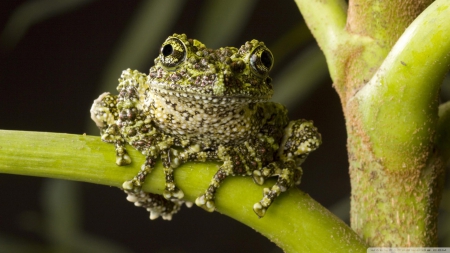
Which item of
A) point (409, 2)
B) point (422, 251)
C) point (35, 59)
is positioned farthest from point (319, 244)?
point (35, 59)

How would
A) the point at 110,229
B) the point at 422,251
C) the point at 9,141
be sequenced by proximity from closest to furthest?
the point at 9,141 → the point at 422,251 → the point at 110,229

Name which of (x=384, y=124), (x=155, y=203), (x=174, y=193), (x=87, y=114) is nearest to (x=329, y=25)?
(x=384, y=124)

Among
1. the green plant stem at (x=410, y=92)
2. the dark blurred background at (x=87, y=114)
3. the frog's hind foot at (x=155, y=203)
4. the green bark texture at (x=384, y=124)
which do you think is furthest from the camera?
the dark blurred background at (x=87, y=114)

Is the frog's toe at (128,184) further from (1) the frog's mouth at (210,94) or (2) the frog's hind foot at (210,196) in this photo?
(1) the frog's mouth at (210,94)

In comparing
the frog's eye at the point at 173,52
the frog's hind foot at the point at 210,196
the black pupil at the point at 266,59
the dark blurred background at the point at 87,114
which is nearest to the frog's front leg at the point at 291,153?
the frog's hind foot at the point at 210,196

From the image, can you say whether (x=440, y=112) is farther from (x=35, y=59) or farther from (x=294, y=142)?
(x=35, y=59)

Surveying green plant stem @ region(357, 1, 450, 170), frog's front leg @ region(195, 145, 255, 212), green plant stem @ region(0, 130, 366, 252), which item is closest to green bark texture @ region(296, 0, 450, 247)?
green plant stem @ region(357, 1, 450, 170)
